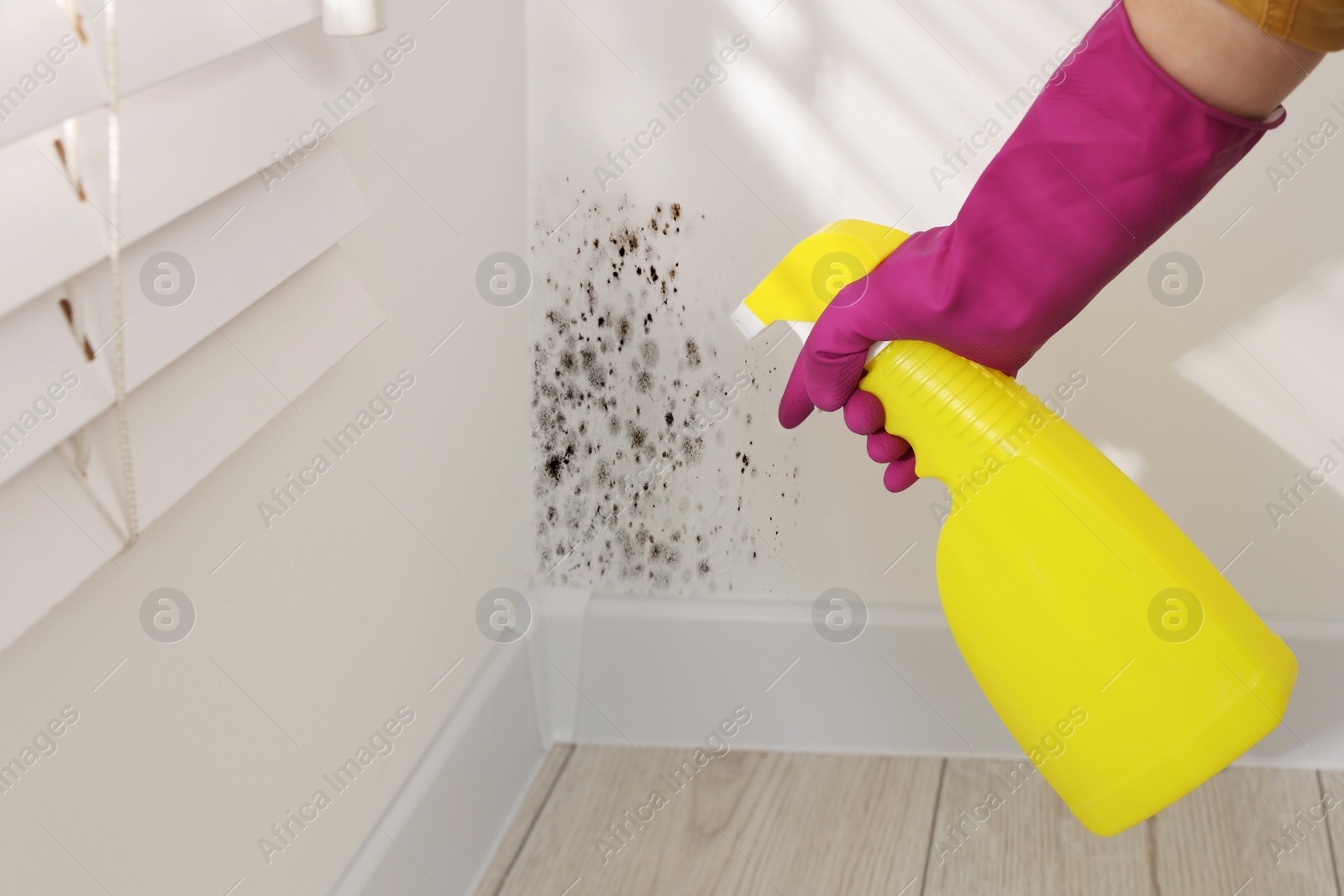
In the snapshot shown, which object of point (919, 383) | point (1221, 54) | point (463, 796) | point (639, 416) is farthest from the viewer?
point (639, 416)

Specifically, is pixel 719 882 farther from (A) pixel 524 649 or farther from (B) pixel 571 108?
(B) pixel 571 108

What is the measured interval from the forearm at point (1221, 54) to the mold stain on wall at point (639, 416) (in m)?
0.58

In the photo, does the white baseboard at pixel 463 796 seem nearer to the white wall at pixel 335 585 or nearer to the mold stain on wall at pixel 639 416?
the white wall at pixel 335 585

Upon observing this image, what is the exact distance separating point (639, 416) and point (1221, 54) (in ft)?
2.28

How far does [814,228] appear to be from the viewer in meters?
1.00

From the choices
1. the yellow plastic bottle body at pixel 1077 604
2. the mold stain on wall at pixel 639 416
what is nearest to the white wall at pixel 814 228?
the mold stain on wall at pixel 639 416

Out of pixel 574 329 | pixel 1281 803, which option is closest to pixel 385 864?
pixel 574 329

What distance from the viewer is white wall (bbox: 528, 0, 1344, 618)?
3.10 feet

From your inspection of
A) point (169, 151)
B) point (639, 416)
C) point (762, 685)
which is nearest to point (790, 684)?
point (762, 685)

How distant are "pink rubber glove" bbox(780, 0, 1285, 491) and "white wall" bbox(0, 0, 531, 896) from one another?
39 cm

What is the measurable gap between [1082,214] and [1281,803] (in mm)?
818

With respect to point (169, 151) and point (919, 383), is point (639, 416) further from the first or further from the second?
point (169, 151)

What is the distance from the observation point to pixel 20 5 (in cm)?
43

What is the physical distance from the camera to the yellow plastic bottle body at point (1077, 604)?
62 centimetres
